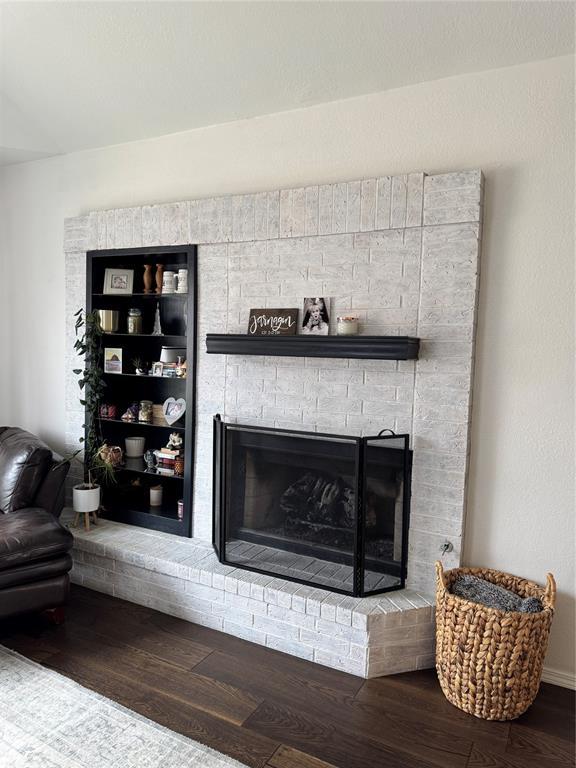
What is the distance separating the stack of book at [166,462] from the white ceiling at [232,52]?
1884mm

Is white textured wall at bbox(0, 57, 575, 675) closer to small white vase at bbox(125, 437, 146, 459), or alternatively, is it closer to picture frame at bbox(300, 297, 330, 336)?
picture frame at bbox(300, 297, 330, 336)

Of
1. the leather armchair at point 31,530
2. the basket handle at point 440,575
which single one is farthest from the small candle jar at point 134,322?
the basket handle at point 440,575

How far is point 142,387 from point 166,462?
2.03 feet

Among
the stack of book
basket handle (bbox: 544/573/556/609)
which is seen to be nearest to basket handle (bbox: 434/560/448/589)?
basket handle (bbox: 544/573/556/609)

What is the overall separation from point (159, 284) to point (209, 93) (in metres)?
1.11

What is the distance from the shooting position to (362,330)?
2.64m

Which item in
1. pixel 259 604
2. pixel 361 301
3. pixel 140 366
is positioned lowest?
pixel 259 604

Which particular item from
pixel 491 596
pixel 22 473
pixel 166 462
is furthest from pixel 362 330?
pixel 22 473

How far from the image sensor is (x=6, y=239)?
392cm

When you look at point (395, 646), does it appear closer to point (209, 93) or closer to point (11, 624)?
point (11, 624)

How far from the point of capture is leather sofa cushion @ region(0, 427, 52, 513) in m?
2.97

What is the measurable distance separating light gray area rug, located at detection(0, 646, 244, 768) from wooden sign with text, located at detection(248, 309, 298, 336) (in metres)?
1.76

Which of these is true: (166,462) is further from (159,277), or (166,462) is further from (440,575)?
(440,575)

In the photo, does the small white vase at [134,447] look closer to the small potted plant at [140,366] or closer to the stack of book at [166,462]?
the stack of book at [166,462]
